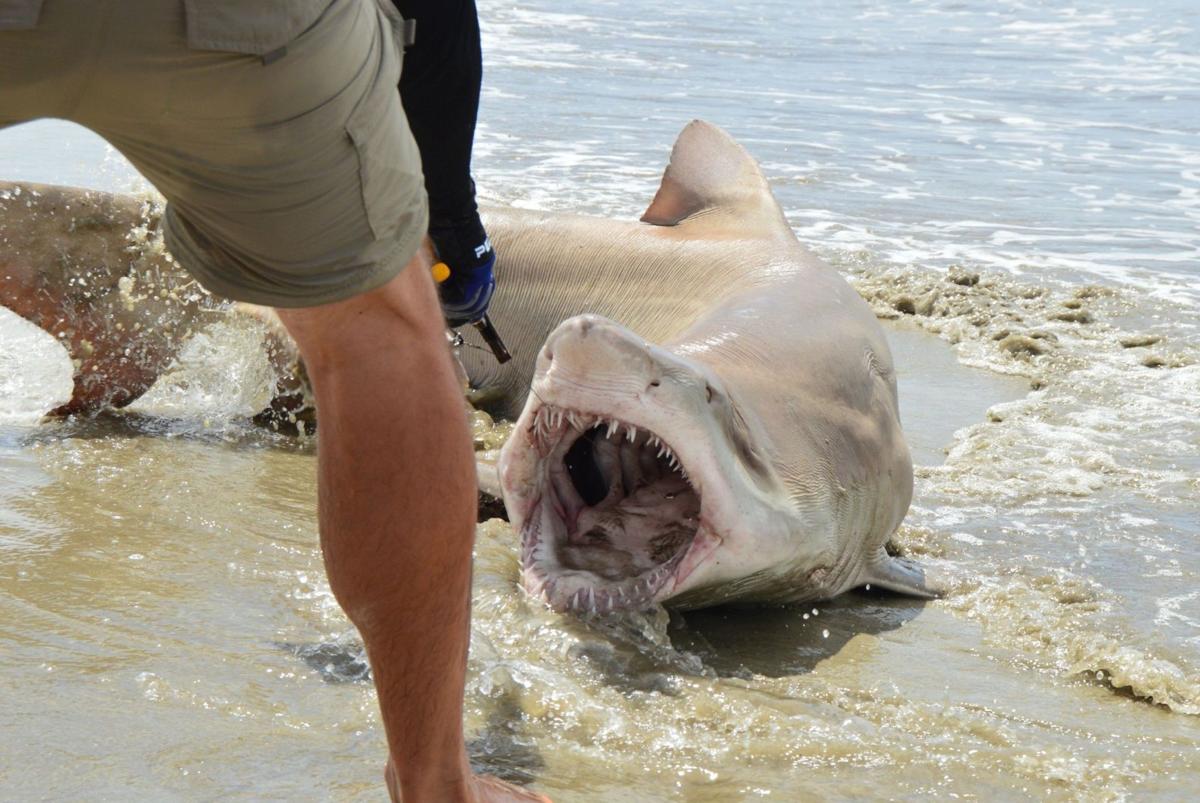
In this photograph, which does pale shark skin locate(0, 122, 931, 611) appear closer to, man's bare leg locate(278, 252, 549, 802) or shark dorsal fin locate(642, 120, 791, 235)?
shark dorsal fin locate(642, 120, 791, 235)

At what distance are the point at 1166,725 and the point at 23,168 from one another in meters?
5.54

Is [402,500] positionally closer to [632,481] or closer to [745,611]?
[632,481]

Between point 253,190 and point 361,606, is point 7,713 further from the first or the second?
point 253,190

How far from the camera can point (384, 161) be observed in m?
1.67

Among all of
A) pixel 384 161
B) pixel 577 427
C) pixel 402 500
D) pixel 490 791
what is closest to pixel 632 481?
pixel 577 427

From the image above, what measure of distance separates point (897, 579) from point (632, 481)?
753 mm

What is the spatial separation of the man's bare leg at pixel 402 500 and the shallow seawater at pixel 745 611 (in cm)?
38

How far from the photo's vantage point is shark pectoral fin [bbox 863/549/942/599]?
12.4ft

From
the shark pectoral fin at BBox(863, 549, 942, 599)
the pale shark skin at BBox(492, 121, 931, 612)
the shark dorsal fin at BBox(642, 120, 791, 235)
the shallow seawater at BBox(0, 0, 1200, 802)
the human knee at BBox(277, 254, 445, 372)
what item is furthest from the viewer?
the shark dorsal fin at BBox(642, 120, 791, 235)

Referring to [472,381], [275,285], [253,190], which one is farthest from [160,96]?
[472,381]

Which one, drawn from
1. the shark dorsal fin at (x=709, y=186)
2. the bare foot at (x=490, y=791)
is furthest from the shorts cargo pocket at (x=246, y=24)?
the shark dorsal fin at (x=709, y=186)

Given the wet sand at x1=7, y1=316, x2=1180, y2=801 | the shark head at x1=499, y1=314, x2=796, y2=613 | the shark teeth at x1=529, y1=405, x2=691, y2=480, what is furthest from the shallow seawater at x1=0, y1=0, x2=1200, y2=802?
the shark teeth at x1=529, y1=405, x2=691, y2=480

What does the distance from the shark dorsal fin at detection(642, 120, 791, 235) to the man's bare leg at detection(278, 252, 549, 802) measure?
3399 millimetres

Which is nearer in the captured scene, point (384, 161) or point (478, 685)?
point (384, 161)
